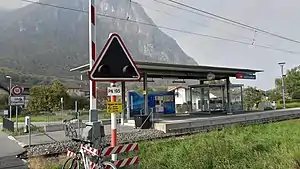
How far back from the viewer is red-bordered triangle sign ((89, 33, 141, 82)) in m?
5.14

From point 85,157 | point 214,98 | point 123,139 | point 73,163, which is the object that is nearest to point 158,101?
point 214,98

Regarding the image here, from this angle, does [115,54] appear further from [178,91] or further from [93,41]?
[178,91]

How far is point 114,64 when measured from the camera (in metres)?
5.24

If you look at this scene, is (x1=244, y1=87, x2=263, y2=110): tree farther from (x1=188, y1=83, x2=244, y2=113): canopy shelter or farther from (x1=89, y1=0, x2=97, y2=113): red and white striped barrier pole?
(x1=89, y1=0, x2=97, y2=113): red and white striped barrier pole

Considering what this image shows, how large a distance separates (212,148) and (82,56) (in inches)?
6273

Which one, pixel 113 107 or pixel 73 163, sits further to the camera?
pixel 73 163

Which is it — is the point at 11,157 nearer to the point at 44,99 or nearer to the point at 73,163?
the point at 73,163

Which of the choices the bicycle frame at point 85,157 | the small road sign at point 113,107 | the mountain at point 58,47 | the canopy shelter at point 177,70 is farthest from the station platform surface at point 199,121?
the mountain at point 58,47

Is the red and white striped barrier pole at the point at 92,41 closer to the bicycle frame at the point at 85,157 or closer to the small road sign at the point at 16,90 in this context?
the bicycle frame at the point at 85,157

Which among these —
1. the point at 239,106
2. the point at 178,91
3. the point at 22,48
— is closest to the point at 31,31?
the point at 22,48

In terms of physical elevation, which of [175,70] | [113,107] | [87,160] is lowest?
[87,160]

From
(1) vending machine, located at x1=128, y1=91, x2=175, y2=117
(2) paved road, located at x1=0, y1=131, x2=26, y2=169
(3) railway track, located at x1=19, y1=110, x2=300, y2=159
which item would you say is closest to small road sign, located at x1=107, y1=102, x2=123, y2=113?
(3) railway track, located at x1=19, y1=110, x2=300, y2=159

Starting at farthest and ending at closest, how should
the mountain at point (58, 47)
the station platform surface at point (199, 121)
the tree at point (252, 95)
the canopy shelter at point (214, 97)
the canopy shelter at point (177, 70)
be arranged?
1. the mountain at point (58, 47)
2. the tree at point (252, 95)
3. the canopy shelter at point (214, 97)
4. the canopy shelter at point (177, 70)
5. the station platform surface at point (199, 121)

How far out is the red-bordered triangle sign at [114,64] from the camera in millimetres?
5141
